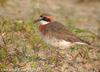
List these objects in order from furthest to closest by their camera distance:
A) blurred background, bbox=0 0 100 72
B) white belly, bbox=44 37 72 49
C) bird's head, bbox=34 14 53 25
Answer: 1. bird's head, bbox=34 14 53 25
2. white belly, bbox=44 37 72 49
3. blurred background, bbox=0 0 100 72

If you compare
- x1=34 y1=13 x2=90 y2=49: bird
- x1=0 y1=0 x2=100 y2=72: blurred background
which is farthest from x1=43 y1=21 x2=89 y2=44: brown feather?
x1=0 y1=0 x2=100 y2=72: blurred background

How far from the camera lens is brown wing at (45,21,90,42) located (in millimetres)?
10336

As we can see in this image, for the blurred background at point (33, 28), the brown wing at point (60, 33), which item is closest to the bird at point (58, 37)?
the brown wing at point (60, 33)

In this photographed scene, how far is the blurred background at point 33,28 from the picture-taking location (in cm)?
969

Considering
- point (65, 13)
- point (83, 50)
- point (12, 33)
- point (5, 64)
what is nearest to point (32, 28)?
point (12, 33)

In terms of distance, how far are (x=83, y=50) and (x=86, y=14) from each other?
5.16m

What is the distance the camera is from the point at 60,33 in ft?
34.2

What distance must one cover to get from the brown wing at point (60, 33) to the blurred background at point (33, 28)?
346 millimetres

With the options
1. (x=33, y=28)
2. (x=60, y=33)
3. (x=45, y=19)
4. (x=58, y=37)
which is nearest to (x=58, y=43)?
(x=58, y=37)

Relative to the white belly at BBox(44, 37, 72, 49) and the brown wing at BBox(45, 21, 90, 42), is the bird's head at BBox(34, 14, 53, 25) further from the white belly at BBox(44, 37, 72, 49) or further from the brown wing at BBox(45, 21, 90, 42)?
the white belly at BBox(44, 37, 72, 49)

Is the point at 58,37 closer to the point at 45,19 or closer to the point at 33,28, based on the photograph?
the point at 45,19

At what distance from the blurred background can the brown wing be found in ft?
1.13

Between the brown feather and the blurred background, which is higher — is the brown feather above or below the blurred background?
above

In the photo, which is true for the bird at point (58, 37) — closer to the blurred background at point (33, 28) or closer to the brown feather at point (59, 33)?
the brown feather at point (59, 33)
